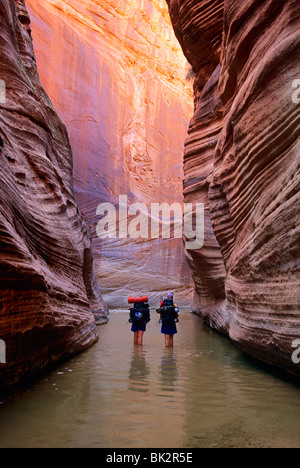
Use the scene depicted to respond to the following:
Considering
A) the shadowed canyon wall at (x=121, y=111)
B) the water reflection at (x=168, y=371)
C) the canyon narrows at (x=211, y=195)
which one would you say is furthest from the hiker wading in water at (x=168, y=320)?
the shadowed canyon wall at (x=121, y=111)

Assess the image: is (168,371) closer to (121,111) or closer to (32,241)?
(32,241)

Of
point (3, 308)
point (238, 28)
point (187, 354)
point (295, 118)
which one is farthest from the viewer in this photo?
point (187, 354)

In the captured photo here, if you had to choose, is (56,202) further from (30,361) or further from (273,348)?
(273,348)

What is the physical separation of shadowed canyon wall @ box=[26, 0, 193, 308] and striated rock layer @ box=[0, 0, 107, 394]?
42.1 feet

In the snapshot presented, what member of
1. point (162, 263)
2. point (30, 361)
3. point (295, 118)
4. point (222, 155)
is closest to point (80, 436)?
point (30, 361)

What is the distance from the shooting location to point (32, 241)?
5293mm

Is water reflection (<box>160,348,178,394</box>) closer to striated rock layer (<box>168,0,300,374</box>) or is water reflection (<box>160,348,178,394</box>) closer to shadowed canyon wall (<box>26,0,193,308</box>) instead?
striated rock layer (<box>168,0,300,374</box>)

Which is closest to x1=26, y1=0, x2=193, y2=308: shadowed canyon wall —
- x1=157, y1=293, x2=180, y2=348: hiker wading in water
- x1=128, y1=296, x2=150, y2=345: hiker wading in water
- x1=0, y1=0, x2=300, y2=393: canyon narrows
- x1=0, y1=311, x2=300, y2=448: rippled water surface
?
x1=0, y1=0, x2=300, y2=393: canyon narrows

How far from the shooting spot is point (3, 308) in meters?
3.69

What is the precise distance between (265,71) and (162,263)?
17.7m

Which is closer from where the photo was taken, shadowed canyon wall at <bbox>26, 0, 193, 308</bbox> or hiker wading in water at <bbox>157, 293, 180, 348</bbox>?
hiker wading in water at <bbox>157, 293, 180, 348</bbox>

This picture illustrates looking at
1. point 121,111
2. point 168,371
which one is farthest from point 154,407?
point 121,111

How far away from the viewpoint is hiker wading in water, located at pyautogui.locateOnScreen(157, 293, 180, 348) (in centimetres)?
761

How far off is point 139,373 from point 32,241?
2291 millimetres
